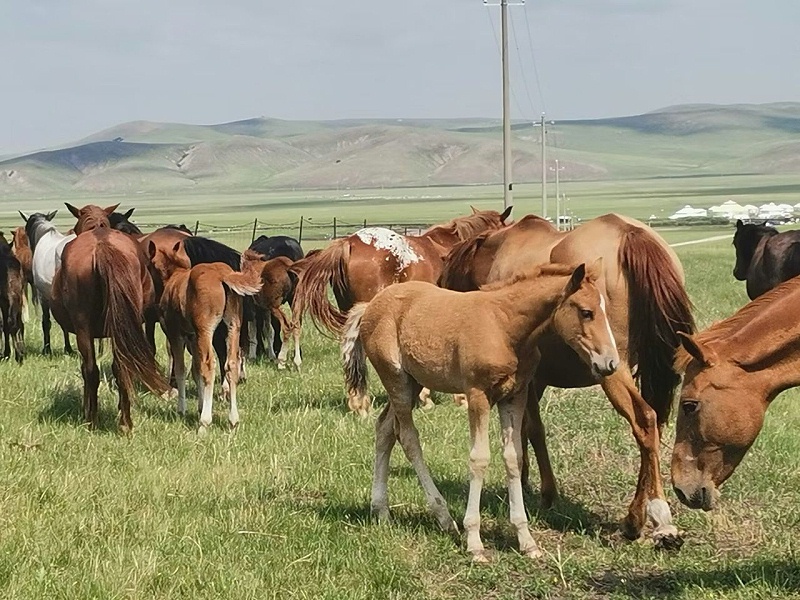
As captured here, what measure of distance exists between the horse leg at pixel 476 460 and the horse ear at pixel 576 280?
0.84 meters

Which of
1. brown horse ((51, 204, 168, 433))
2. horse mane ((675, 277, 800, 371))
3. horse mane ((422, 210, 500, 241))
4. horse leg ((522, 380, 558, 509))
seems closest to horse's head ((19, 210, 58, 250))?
brown horse ((51, 204, 168, 433))

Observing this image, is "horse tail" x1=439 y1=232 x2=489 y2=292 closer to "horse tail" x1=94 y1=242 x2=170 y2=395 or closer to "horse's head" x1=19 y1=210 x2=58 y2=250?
"horse tail" x1=94 y1=242 x2=170 y2=395

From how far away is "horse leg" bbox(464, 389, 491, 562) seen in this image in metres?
6.38

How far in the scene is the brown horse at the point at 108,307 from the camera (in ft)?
32.3

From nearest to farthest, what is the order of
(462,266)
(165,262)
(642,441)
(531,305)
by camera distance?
(531,305) < (642,441) < (462,266) < (165,262)

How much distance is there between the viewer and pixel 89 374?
10.1m

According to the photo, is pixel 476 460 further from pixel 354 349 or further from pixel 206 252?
pixel 206 252

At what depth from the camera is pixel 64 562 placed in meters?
6.07

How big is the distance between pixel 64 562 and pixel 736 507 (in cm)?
436

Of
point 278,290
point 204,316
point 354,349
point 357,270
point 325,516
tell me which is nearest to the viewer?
point 325,516

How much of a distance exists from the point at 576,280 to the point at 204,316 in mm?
5183

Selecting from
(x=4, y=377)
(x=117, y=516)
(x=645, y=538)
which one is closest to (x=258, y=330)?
(x=4, y=377)

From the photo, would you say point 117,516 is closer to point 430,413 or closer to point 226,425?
point 226,425

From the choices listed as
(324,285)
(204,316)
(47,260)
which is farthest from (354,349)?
(47,260)
